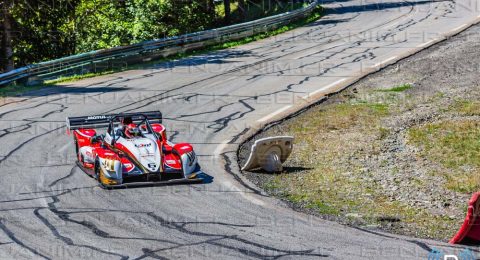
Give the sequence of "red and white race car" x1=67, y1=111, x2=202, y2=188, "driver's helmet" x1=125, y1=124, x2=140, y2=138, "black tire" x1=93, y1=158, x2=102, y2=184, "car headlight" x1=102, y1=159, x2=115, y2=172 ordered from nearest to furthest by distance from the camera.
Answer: "car headlight" x1=102, y1=159, x2=115, y2=172, "red and white race car" x1=67, y1=111, x2=202, y2=188, "black tire" x1=93, y1=158, x2=102, y2=184, "driver's helmet" x1=125, y1=124, x2=140, y2=138

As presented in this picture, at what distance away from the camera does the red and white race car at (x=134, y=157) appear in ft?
53.0

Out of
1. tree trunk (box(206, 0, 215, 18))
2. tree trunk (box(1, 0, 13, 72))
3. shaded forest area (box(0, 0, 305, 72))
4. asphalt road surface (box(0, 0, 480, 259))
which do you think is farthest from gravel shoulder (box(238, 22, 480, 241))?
tree trunk (box(206, 0, 215, 18))

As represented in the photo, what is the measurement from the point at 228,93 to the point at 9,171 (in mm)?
10370

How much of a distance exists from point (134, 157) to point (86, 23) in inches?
1013

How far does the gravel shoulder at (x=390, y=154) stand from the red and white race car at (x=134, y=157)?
5.21ft

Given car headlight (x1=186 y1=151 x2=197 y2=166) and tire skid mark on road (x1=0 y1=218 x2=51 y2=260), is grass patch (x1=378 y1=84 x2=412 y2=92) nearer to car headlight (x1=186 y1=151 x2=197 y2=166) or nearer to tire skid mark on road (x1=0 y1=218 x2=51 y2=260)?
car headlight (x1=186 y1=151 x2=197 y2=166)

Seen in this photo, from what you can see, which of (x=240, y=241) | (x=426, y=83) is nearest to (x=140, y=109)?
(x=426, y=83)

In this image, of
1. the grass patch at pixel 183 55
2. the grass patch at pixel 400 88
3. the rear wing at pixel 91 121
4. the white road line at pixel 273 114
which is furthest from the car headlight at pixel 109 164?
the grass patch at pixel 400 88

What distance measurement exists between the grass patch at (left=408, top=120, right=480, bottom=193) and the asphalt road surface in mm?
4090

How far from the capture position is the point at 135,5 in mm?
41656

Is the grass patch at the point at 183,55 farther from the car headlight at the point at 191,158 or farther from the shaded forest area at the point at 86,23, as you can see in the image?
the car headlight at the point at 191,158

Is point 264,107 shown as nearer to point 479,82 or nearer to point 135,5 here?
point 479,82

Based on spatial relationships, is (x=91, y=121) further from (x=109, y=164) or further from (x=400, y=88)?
(x=400, y=88)

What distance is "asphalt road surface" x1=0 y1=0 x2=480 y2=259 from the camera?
12.5 m
